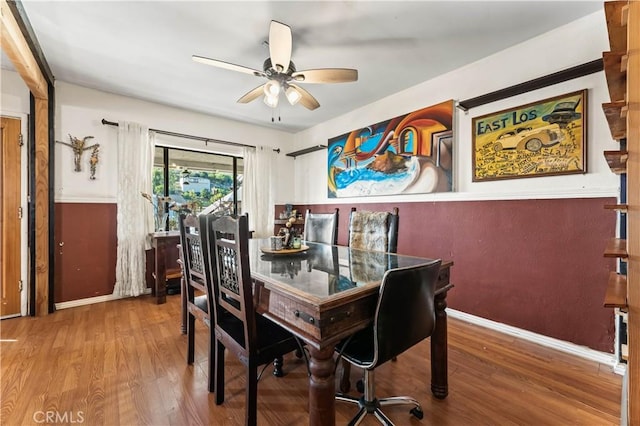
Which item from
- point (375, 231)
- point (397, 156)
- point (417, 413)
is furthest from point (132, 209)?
point (417, 413)

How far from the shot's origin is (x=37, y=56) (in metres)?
2.36

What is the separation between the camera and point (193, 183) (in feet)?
13.3

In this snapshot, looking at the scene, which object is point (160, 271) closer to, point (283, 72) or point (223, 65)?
point (223, 65)

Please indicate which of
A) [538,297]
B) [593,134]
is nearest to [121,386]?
[538,297]

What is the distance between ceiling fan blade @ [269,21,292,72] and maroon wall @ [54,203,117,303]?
268cm

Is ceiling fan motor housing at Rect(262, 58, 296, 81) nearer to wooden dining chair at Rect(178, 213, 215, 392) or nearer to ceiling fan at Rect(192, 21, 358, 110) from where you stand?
ceiling fan at Rect(192, 21, 358, 110)

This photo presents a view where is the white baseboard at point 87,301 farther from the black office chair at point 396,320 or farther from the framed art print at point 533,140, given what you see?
the framed art print at point 533,140

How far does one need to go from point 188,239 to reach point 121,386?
37.3 inches

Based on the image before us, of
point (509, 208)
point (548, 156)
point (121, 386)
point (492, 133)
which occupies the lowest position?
point (121, 386)

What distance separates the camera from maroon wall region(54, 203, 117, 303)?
9.67ft

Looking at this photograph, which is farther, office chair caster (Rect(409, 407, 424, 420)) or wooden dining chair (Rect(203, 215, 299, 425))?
office chair caster (Rect(409, 407, 424, 420))

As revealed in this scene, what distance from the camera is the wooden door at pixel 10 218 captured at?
2648mm

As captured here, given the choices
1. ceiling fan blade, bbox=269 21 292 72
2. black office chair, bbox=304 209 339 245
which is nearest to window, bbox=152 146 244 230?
black office chair, bbox=304 209 339 245

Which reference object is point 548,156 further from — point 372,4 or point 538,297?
point 372,4
